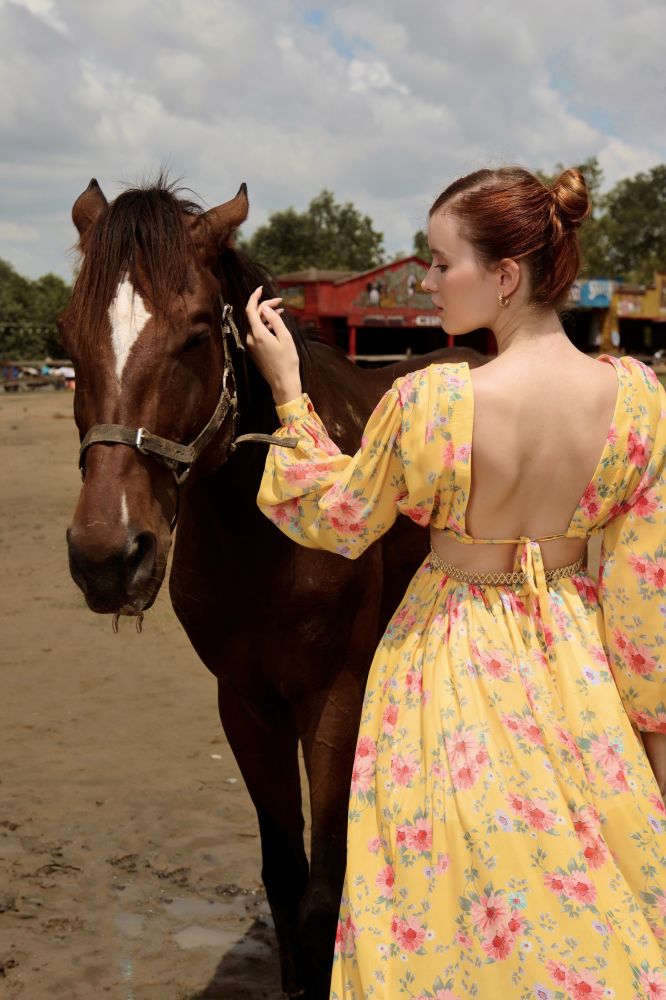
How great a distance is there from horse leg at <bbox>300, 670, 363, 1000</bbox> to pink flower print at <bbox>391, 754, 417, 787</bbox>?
0.83m

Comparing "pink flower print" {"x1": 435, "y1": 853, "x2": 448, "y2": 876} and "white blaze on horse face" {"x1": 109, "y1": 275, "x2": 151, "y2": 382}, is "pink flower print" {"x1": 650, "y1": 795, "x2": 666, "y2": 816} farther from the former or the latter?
"white blaze on horse face" {"x1": 109, "y1": 275, "x2": 151, "y2": 382}

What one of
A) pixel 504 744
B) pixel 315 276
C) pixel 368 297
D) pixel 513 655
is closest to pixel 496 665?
pixel 513 655

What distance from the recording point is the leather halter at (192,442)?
7.48 feet

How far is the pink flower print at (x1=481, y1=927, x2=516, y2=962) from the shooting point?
1.79 m

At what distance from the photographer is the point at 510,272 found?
2.00 m

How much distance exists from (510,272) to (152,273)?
859 mm

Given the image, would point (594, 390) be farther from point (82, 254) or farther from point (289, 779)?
point (289, 779)

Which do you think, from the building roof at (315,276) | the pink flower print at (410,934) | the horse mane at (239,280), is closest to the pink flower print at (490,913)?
the pink flower print at (410,934)

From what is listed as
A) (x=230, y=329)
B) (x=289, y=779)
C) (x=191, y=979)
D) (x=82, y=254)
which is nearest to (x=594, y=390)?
(x=230, y=329)

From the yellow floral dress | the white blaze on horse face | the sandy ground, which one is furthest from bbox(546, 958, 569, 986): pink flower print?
the sandy ground

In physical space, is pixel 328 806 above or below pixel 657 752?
below

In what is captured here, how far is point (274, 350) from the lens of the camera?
97.0 inches

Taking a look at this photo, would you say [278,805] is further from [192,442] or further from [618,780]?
[618,780]

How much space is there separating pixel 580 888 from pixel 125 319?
4.88 ft
